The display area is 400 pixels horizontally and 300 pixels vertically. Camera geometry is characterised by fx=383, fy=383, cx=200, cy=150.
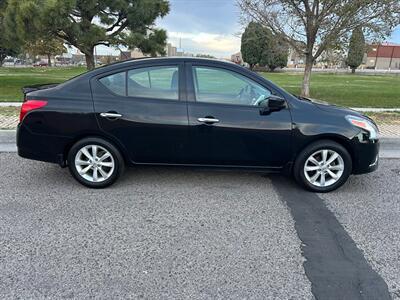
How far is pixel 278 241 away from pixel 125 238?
137 cm

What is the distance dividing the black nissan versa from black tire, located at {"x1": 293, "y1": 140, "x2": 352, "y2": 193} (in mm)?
12

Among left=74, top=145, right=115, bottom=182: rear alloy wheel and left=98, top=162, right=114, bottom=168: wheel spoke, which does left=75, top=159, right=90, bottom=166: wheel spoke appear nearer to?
left=74, top=145, right=115, bottom=182: rear alloy wheel

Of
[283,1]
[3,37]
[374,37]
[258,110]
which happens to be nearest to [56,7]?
[3,37]

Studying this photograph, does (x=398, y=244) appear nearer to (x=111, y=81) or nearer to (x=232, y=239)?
(x=232, y=239)

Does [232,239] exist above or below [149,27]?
below

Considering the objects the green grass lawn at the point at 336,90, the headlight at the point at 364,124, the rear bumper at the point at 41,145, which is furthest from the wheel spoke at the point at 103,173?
the green grass lawn at the point at 336,90

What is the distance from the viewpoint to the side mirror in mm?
4408

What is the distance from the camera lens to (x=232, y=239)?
136 inches

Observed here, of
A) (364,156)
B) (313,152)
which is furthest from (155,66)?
(364,156)

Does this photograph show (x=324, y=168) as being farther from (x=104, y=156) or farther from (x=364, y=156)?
(x=104, y=156)

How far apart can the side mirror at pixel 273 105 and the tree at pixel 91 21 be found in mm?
11606

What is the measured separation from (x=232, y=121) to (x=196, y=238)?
1542mm

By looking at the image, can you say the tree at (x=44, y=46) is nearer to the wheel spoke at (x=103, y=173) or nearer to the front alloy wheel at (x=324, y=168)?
the wheel spoke at (x=103, y=173)

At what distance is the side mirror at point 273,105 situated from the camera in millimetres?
4408
